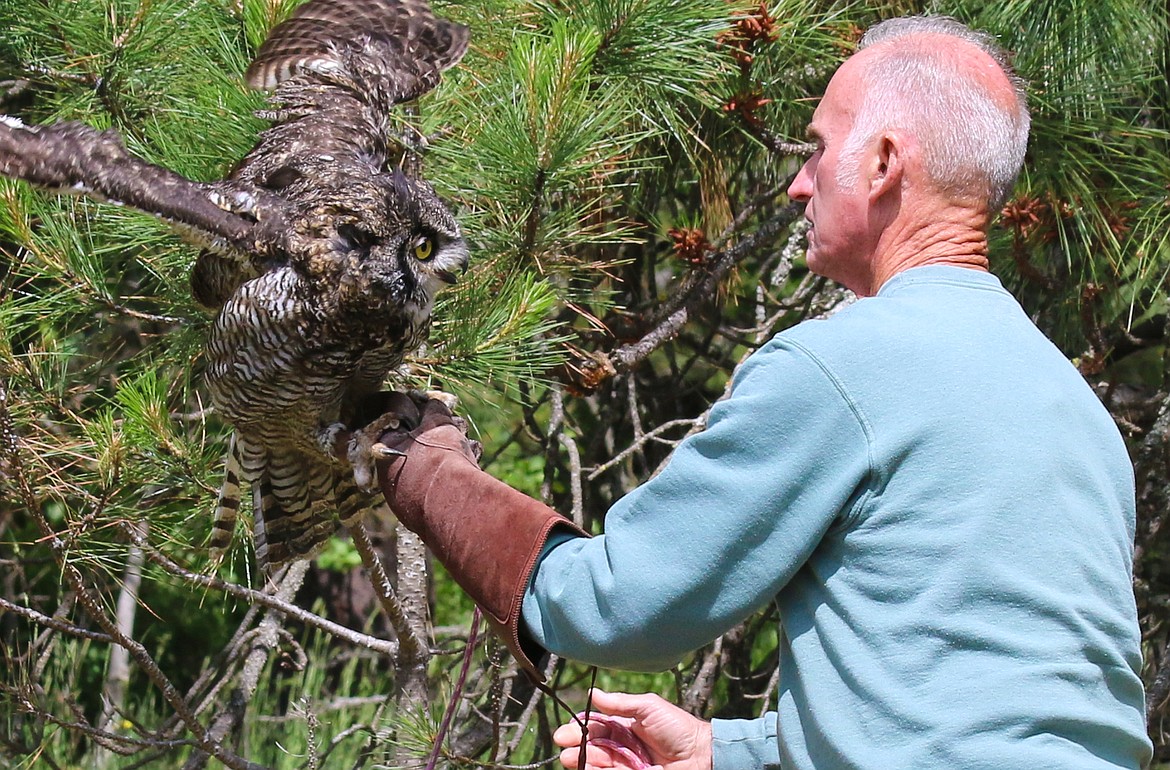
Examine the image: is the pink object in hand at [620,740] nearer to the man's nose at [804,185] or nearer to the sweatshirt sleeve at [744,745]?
the sweatshirt sleeve at [744,745]

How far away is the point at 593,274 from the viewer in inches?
116

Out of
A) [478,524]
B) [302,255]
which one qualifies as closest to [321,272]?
[302,255]

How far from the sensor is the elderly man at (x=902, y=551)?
133 centimetres

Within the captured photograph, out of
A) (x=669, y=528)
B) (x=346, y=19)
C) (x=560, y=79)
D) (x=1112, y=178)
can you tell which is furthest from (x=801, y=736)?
(x=346, y=19)

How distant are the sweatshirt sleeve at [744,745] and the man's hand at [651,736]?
0.03 meters

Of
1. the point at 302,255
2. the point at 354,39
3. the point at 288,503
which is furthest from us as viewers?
the point at 354,39

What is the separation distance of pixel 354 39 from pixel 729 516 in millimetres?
2076

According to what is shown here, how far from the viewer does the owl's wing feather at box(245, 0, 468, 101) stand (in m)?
2.84

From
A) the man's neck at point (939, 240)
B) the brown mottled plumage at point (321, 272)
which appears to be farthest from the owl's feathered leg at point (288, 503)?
the man's neck at point (939, 240)

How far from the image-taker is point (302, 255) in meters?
2.44

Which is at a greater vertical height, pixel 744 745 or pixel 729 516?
pixel 729 516

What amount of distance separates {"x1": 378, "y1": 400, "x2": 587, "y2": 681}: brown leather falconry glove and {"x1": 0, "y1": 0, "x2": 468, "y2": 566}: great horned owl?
0.65m

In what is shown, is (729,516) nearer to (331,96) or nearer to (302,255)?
(302,255)

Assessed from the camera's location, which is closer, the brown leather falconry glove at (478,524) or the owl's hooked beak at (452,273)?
the brown leather falconry glove at (478,524)
